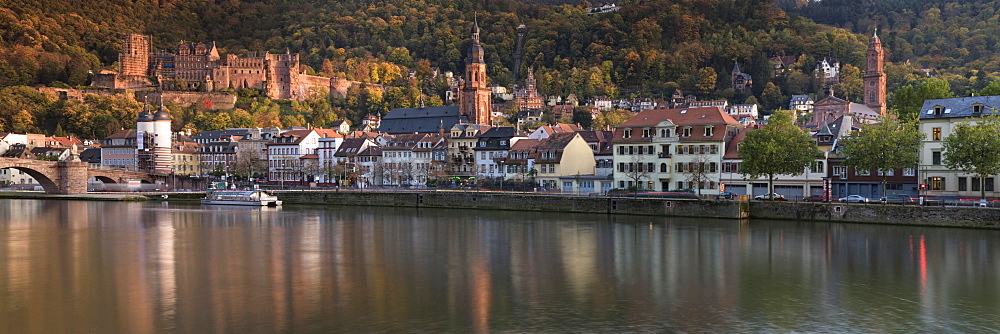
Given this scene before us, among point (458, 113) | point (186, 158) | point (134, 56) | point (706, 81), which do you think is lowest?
point (186, 158)

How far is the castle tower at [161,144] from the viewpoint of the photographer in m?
88.9

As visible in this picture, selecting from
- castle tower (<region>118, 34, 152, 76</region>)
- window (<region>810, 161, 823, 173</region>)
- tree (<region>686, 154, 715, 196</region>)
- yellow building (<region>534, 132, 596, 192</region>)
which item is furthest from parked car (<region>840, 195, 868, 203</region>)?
castle tower (<region>118, 34, 152, 76</region>)

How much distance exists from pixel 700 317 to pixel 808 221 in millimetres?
24497

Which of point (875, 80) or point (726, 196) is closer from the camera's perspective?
point (726, 196)

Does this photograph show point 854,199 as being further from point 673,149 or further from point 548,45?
point 548,45

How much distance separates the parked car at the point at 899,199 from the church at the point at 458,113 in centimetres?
7177

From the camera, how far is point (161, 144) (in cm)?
9006

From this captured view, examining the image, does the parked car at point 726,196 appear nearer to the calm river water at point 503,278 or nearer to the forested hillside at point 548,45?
the calm river water at point 503,278

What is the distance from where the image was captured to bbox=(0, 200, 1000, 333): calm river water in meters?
19.7

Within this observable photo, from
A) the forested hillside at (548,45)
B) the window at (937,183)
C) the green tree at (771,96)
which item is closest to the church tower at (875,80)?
the forested hillside at (548,45)

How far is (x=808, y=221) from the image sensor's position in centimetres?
4231

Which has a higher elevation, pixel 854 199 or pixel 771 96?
pixel 771 96

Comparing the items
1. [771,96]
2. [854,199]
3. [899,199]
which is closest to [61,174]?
[854,199]

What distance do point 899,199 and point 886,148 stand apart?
113 inches
